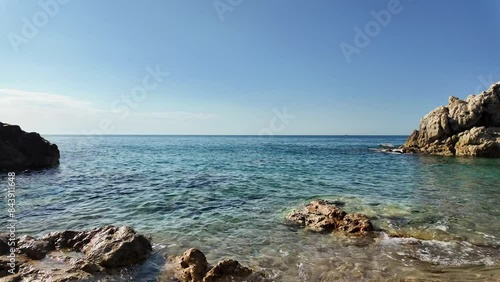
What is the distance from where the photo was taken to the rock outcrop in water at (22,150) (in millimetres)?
34219

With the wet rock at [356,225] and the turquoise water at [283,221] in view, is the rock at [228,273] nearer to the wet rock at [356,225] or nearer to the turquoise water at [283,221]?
the turquoise water at [283,221]

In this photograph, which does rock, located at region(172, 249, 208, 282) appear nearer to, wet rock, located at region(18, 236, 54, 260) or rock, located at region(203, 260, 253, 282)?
rock, located at region(203, 260, 253, 282)

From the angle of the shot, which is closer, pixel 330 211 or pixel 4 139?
pixel 330 211

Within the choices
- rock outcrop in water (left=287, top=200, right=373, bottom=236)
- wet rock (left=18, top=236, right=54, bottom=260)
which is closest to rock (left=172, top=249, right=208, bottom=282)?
wet rock (left=18, top=236, right=54, bottom=260)

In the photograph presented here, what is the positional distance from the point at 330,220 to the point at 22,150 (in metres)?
39.1

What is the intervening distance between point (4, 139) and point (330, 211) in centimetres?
3964

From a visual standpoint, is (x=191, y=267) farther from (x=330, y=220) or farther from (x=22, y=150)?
(x=22, y=150)

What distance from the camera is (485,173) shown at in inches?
1134

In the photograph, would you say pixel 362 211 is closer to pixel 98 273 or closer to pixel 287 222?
pixel 287 222

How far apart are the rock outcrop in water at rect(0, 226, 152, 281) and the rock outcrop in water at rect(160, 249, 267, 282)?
157 cm

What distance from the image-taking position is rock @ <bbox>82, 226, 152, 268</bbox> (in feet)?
28.2

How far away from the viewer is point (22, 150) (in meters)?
35.8

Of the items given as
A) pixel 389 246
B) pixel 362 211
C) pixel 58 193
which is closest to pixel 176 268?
pixel 389 246

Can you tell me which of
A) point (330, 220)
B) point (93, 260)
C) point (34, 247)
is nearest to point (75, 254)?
point (34, 247)
